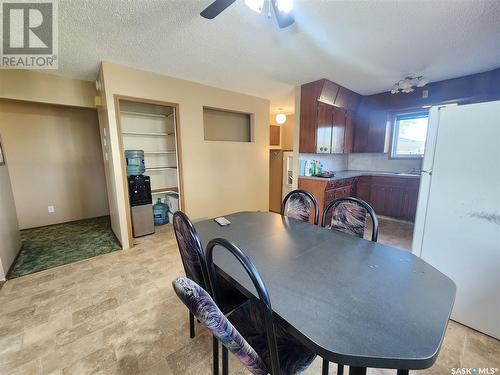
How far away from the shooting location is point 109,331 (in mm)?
1576

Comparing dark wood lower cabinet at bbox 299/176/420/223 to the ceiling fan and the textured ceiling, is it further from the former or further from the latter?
the ceiling fan

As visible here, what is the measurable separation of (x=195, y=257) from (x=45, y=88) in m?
3.46

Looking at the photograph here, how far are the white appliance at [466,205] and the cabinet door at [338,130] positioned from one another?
2354mm

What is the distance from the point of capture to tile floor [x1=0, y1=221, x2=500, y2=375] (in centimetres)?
132

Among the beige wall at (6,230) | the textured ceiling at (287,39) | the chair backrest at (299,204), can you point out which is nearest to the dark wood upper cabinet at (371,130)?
the textured ceiling at (287,39)

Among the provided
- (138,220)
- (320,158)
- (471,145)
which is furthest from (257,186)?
(471,145)

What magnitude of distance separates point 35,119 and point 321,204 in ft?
16.7

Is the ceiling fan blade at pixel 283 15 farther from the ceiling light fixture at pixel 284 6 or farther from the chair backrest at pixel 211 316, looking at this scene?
the chair backrest at pixel 211 316

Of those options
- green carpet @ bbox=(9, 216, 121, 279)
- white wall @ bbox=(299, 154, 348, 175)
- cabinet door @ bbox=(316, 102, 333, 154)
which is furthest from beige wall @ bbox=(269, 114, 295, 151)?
green carpet @ bbox=(9, 216, 121, 279)

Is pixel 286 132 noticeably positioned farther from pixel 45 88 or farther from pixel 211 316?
pixel 211 316

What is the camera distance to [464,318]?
1.60m

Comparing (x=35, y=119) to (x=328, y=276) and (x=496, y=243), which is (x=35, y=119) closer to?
(x=328, y=276)

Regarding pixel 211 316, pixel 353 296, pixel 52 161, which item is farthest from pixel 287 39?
pixel 52 161

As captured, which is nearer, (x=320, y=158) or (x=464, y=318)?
(x=464, y=318)
